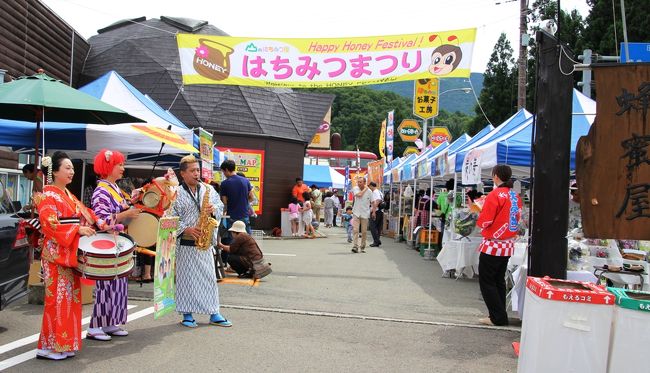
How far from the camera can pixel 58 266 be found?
458cm

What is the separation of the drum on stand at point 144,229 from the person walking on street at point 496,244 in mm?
3598

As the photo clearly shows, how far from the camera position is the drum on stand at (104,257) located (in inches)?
184

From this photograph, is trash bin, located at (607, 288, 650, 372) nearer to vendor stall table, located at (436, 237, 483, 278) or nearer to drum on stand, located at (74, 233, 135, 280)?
drum on stand, located at (74, 233, 135, 280)

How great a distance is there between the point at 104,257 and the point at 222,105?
597 inches

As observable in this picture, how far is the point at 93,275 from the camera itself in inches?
185

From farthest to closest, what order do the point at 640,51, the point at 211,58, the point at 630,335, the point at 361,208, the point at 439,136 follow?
the point at 439,136 < the point at 361,208 < the point at 211,58 < the point at 640,51 < the point at 630,335

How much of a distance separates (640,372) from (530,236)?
71.3 inches

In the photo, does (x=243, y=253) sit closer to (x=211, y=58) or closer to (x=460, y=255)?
(x=460, y=255)

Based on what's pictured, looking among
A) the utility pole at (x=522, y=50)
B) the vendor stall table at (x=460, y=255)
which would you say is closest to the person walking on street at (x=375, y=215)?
the utility pole at (x=522, y=50)

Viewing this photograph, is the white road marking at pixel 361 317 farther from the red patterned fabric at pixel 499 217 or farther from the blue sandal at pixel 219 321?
the red patterned fabric at pixel 499 217

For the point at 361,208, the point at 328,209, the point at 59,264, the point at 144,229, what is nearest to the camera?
the point at 59,264

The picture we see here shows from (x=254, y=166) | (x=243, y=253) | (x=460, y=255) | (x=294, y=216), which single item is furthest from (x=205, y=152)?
(x=294, y=216)

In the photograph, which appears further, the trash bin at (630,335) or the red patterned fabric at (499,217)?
the red patterned fabric at (499,217)

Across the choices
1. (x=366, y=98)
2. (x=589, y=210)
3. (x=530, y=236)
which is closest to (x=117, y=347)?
(x=530, y=236)
